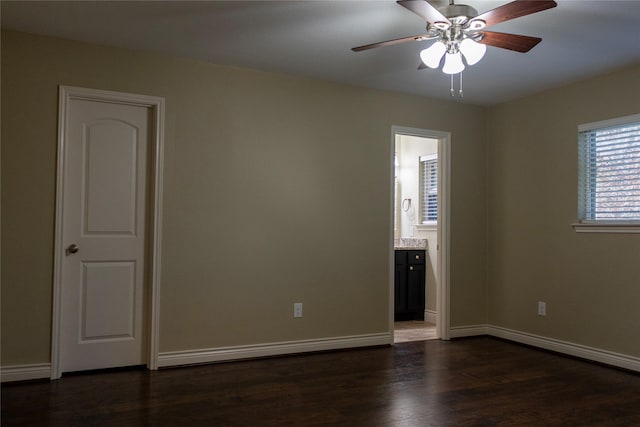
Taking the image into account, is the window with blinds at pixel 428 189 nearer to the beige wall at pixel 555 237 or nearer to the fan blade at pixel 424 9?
the beige wall at pixel 555 237

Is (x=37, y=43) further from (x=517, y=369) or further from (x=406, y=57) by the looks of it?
(x=517, y=369)

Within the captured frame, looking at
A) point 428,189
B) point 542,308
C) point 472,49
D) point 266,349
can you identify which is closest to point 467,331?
point 542,308

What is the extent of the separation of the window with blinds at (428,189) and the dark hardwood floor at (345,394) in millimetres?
2260

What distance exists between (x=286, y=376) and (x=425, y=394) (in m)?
1.00

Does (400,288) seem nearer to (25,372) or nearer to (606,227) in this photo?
(606,227)

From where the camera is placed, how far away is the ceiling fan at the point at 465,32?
250 cm

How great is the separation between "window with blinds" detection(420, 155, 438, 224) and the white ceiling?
189 centimetres

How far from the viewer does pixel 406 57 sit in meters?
3.83

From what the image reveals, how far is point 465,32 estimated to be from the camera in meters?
2.84

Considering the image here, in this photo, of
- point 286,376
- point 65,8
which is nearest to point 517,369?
point 286,376

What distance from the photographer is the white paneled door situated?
11.9 ft

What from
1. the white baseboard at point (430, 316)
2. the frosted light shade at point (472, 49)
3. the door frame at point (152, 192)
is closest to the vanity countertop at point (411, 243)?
the white baseboard at point (430, 316)

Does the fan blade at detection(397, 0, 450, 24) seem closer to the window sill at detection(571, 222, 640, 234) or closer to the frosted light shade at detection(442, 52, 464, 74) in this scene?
the frosted light shade at detection(442, 52, 464, 74)

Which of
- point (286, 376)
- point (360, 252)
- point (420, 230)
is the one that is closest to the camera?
point (286, 376)
